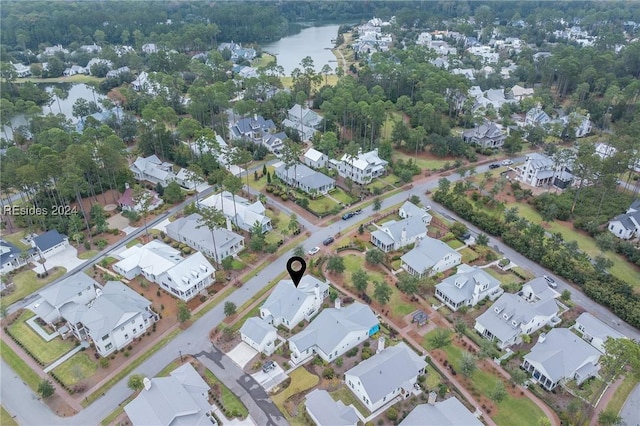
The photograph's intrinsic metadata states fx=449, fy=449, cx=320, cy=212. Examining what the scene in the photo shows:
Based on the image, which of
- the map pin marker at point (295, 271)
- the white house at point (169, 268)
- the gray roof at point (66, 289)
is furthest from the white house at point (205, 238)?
the gray roof at point (66, 289)

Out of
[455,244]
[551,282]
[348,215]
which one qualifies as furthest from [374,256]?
[551,282]

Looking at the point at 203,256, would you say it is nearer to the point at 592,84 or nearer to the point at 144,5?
the point at 592,84

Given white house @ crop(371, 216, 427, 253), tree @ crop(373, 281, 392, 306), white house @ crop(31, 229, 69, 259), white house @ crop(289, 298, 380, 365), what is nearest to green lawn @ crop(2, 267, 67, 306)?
white house @ crop(31, 229, 69, 259)

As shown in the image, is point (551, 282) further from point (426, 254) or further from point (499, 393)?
point (499, 393)

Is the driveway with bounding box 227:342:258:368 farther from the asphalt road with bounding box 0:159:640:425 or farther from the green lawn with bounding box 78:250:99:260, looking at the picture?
the green lawn with bounding box 78:250:99:260

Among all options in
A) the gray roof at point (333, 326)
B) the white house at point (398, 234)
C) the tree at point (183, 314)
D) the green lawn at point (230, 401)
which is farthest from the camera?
the white house at point (398, 234)

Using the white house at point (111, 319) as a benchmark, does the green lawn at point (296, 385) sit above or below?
below

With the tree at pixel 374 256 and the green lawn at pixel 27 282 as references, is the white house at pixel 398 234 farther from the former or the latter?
the green lawn at pixel 27 282
